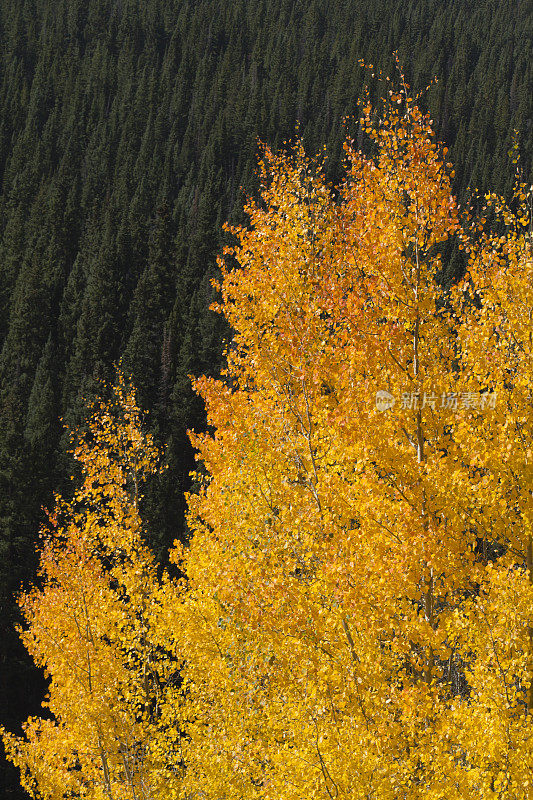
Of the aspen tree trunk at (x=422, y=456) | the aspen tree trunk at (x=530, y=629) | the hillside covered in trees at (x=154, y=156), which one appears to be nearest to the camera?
the aspen tree trunk at (x=530, y=629)

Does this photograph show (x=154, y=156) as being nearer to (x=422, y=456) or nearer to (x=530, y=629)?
(x=422, y=456)

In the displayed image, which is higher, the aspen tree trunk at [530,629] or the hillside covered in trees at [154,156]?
the hillside covered in trees at [154,156]

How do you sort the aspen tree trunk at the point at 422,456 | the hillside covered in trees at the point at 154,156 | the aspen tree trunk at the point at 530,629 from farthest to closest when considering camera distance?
1. the hillside covered in trees at the point at 154,156
2. the aspen tree trunk at the point at 422,456
3. the aspen tree trunk at the point at 530,629

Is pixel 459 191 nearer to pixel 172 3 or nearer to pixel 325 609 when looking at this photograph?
pixel 325 609

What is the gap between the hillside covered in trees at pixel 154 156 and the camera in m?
51.8

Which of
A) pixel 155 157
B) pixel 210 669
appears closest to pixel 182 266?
pixel 155 157

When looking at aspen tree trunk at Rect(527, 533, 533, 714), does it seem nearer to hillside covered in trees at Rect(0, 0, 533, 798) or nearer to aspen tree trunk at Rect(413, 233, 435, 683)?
aspen tree trunk at Rect(413, 233, 435, 683)

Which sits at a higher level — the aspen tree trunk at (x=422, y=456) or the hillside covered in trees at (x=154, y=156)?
the hillside covered in trees at (x=154, y=156)

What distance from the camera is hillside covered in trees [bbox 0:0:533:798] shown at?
51.8 meters

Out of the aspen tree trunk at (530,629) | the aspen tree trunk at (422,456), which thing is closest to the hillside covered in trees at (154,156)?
the aspen tree trunk at (422,456)

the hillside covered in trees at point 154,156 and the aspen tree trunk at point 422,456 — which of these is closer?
the aspen tree trunk at point 422,456

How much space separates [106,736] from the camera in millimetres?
12891

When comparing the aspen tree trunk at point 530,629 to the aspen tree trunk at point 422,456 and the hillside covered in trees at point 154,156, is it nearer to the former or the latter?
the aspen tree trunk at point 422,456

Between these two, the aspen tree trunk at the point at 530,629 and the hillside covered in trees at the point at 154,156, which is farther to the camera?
the hillside covered in trees at the point at 154,156
